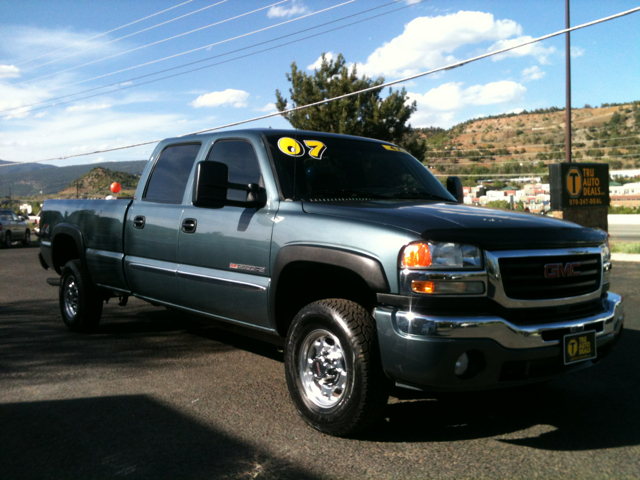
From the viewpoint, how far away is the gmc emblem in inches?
135

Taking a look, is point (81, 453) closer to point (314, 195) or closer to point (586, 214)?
point (314, 195)

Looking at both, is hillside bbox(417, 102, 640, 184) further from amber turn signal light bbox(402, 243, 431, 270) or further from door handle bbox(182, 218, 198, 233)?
amber turn signal light bbox(402, 243, 431, 270)

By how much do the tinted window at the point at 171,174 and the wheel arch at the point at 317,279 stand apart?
1.56m

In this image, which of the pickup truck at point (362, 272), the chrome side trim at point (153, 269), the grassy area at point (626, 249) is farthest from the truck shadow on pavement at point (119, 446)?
the grassy area at point (626, 249)

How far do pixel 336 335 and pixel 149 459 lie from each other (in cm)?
122

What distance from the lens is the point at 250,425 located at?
374 centimetres

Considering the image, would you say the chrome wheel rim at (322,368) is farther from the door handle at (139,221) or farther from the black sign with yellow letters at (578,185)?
the black sign with yellow letters at (578,185)

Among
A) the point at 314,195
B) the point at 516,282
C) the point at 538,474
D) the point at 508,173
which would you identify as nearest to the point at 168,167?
the point at 314,195

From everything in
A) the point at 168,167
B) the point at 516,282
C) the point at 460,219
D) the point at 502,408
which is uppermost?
the point at 168,167

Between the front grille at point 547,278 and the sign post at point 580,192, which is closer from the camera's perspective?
the front grille at point 547,278

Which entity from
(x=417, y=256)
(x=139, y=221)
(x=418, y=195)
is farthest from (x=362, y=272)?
(x=139, y=221)

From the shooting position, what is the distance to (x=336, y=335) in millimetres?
3516

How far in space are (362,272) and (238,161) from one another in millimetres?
1804

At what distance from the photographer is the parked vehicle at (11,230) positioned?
74.6ft
